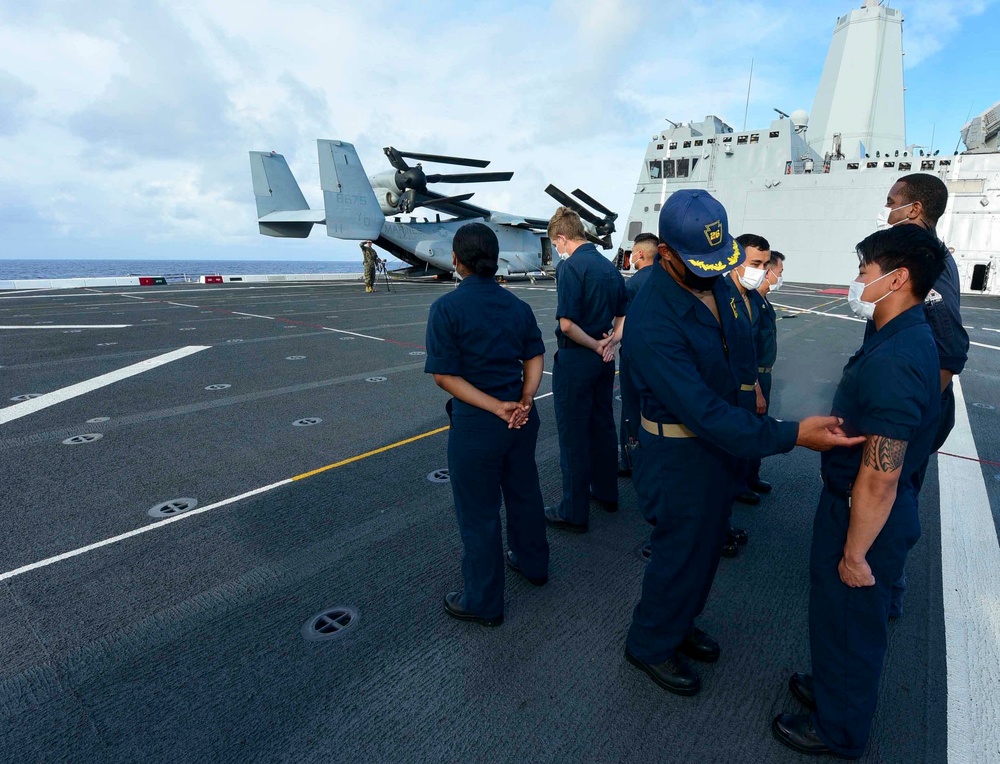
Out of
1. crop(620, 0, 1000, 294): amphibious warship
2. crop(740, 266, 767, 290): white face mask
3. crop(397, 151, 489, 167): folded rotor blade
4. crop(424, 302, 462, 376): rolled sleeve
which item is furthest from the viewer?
crop(620, 0, 1000, 294): amphibious warship

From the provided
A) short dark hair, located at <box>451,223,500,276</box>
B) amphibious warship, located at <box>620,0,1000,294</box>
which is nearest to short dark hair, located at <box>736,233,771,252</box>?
short dark hair, located at <box>451,223,500,276</box>

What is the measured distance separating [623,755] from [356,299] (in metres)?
17.6

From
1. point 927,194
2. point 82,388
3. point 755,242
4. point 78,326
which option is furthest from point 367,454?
point 78,326

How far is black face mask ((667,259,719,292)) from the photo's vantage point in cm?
191

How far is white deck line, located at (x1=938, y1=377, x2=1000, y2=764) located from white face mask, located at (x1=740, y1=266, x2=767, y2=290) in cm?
207

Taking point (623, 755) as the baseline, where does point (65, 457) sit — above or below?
above

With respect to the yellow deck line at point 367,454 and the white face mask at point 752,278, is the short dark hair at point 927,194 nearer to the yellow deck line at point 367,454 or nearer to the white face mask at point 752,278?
the white face mask at point 752,278

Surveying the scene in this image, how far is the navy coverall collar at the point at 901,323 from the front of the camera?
1681 mm

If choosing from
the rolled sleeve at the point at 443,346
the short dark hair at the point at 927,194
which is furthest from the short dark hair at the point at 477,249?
the short dark hair at the point at 927,194

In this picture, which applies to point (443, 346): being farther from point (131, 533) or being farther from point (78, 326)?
point (78, 326)

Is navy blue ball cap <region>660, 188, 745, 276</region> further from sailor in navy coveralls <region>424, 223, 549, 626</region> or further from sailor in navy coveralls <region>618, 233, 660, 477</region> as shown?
sailor in navy coveralls <region>618, 233, 660, 477</region>

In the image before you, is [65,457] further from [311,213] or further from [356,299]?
[311,213]

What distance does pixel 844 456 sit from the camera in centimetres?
175

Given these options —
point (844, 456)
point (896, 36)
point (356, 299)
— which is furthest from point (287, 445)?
point (896, 36)
